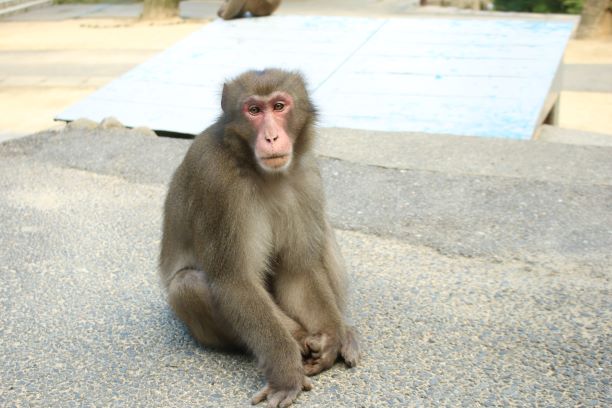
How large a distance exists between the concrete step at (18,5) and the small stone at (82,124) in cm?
1091

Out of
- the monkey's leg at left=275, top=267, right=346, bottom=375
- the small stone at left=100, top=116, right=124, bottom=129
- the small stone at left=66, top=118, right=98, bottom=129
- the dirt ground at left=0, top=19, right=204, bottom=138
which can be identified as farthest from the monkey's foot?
the dirt ground at left=0, top=19, right=204, bottom=138

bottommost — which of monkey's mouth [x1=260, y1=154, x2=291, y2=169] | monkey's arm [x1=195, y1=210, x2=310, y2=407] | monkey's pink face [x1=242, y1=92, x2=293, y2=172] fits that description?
monkey's arm [x1=195, y1=210, x2=310, y2=407]

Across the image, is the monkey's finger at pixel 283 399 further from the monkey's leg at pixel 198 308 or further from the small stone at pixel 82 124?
the small stone at pixel 82 124

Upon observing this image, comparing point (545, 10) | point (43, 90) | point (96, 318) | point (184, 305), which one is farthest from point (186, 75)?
point (545, 10)

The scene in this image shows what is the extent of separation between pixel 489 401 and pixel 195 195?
1321mm

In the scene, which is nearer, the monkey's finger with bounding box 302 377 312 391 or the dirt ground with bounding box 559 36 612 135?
the monkey's finger with bounding box 302 377 312 391

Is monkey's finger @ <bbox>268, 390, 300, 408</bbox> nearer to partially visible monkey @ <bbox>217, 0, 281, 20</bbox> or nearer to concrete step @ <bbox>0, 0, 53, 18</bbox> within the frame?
partially visible monkey @ <bbox>217, 0, 281, 20</bbox>

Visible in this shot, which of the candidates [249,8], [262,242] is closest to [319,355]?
[262,242]

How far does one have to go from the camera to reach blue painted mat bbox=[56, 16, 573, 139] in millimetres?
7535

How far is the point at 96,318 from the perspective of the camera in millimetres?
4156

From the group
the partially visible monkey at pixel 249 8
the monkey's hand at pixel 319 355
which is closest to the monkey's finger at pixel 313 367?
the monkey's hand at pixel 319 355

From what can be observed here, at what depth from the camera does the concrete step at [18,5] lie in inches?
717

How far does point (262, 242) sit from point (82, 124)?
4.84m

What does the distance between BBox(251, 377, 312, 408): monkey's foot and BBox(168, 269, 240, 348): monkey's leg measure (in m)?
0.29
